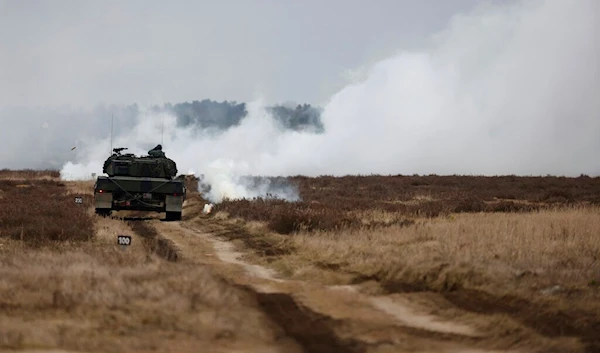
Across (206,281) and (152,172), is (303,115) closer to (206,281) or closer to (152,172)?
(152,172)

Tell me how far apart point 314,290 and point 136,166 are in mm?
19291

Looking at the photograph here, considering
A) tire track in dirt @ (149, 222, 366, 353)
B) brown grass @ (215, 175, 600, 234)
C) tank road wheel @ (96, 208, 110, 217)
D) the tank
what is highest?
the tank

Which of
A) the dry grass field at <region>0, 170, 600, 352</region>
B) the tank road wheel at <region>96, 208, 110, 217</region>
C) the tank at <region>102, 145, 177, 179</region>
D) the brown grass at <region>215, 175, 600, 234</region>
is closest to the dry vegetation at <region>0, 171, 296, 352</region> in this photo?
the dry grass field at <region>0, 170, 600, 352</region>

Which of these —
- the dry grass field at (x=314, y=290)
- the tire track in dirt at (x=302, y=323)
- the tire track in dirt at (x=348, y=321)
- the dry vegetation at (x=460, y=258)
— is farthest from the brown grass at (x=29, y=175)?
the tire track in dirt at (x=302, y=323)

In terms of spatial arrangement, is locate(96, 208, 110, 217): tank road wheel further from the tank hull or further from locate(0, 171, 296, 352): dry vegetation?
locate(0, 171, 296, 352): dry vegetation

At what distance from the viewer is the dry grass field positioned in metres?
8.59

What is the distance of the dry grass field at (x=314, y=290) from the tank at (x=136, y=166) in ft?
29.5

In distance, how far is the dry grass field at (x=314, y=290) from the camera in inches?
338

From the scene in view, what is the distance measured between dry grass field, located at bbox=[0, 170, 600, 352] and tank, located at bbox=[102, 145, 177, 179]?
8.99m

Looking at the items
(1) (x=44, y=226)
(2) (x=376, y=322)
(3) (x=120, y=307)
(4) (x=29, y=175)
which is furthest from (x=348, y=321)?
(4) (x=29, y=175)

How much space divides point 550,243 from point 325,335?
8764 mm

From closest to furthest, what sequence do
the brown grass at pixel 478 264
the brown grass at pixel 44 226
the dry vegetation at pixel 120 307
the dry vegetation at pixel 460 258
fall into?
the dry vegetation at pixel 120 307, the brown grass at pixel 478 264, the dry vegetation at pixel 460 258, the brown grass at pixel 44 226

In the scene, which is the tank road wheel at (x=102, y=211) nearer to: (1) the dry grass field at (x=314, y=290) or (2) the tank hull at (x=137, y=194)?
(2) the tank hull at (x=137, y=194)

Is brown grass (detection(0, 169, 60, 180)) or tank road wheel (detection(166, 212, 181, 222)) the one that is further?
brown grass (detection(0, 169, 60, 180))
